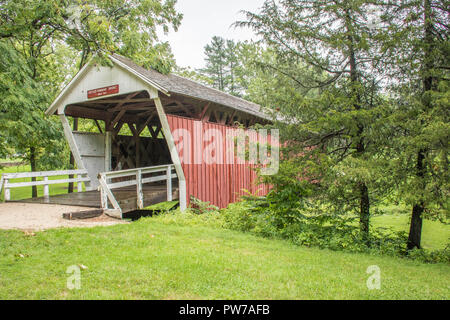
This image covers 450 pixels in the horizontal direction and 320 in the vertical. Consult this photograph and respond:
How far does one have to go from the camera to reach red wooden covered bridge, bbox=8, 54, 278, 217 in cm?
762

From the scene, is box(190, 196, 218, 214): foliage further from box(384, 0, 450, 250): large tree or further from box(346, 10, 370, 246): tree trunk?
box(384, 0, 450, 250): large tree

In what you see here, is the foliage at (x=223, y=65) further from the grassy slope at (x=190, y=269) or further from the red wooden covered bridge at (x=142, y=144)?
the grassy slope at (x=190, y=269)

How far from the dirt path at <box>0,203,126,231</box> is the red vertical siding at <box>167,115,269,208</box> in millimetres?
2662

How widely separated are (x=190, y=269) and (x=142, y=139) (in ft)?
31.9

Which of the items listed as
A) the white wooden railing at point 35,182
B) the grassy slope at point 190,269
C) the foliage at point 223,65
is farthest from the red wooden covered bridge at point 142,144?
the foliage at point 223,65

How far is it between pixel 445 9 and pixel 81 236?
7172mm

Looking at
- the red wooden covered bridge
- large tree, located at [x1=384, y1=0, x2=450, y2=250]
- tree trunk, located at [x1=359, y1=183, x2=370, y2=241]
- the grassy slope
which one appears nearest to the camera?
the grassy slope

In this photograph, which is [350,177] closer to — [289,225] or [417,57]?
[289,225]

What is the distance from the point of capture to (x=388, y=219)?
435 inches

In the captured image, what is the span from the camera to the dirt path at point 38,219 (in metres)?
5.55

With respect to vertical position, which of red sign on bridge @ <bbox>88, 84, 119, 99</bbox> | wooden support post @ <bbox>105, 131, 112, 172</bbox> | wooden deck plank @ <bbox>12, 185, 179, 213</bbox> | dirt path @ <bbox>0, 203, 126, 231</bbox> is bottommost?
dirt path @ <bbox>0, 203, 126, 231</bbox>

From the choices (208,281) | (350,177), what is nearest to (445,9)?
(350,177)

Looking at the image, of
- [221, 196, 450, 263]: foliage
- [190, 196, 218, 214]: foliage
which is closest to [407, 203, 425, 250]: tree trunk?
[221, 196, 450, 263]: foliage
